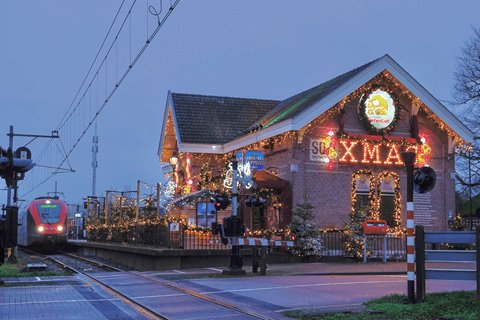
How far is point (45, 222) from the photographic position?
44562mm

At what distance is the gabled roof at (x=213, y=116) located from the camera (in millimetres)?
36344

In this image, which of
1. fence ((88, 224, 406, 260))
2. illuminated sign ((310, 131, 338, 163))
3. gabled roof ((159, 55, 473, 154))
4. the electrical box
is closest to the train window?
gabled roof ((159, 55, 473, 154))

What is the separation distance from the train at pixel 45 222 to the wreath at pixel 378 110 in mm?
24000

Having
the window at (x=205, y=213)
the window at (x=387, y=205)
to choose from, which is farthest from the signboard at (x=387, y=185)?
the window at (x=205, y=213)

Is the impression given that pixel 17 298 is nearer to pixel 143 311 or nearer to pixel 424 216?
pixel 143 311

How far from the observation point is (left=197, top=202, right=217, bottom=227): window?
3256 centimetres

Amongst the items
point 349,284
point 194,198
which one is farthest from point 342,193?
point 349,284

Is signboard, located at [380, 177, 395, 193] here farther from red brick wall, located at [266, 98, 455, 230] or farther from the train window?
the train window

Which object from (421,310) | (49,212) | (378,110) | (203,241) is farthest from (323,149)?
(49,212)

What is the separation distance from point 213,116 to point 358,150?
10.6m

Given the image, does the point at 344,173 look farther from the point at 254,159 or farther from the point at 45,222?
the point at 45,222

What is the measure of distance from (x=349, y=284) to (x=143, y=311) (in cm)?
618

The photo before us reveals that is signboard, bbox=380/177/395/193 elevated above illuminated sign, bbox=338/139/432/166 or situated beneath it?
situated beneath

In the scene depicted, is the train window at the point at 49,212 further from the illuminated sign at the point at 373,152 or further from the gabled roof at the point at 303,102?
the illuminated sign at the point at 373,152
